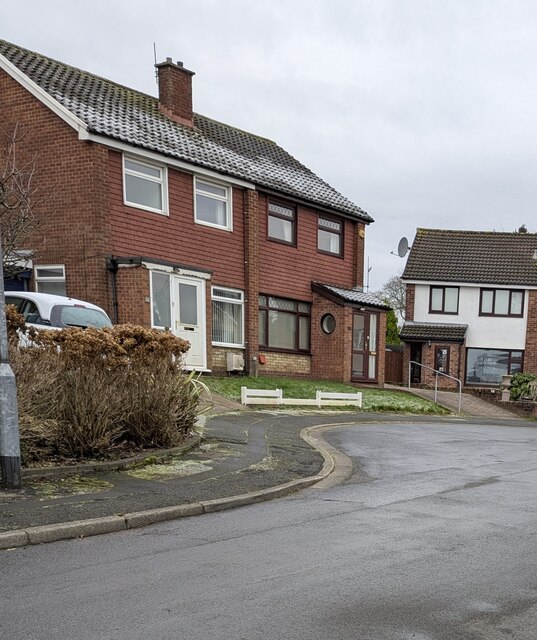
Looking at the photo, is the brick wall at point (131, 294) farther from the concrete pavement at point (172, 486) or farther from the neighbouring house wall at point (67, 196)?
the concrete pavement at point (172, 486)

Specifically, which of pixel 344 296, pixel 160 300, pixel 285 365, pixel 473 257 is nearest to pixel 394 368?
pixel 473 257

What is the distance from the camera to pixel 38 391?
316 inches

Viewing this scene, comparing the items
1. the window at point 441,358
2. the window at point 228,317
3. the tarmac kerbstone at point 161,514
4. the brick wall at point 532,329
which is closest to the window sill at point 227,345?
the window at point 228,317

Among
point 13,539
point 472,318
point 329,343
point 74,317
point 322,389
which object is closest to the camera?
point 13,539

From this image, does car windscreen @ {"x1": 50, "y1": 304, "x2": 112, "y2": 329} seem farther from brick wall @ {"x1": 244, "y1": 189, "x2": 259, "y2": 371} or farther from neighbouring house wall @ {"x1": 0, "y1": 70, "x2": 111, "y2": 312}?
brick wall @ {"x1": 244, "y1": 189, "x2": 259, "y2": 371}

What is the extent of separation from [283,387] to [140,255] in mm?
5607

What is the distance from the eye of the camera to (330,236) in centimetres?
2448

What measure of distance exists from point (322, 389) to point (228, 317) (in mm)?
3730

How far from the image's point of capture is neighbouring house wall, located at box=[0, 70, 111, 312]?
1666 centimetres

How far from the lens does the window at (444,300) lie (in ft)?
113

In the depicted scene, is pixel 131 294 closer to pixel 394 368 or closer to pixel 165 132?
pixel 165 132

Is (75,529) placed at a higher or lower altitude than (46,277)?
lower

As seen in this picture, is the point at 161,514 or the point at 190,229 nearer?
the point at 161,514

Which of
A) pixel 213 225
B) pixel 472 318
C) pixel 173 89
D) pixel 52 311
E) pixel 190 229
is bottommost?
pixel 52 311
